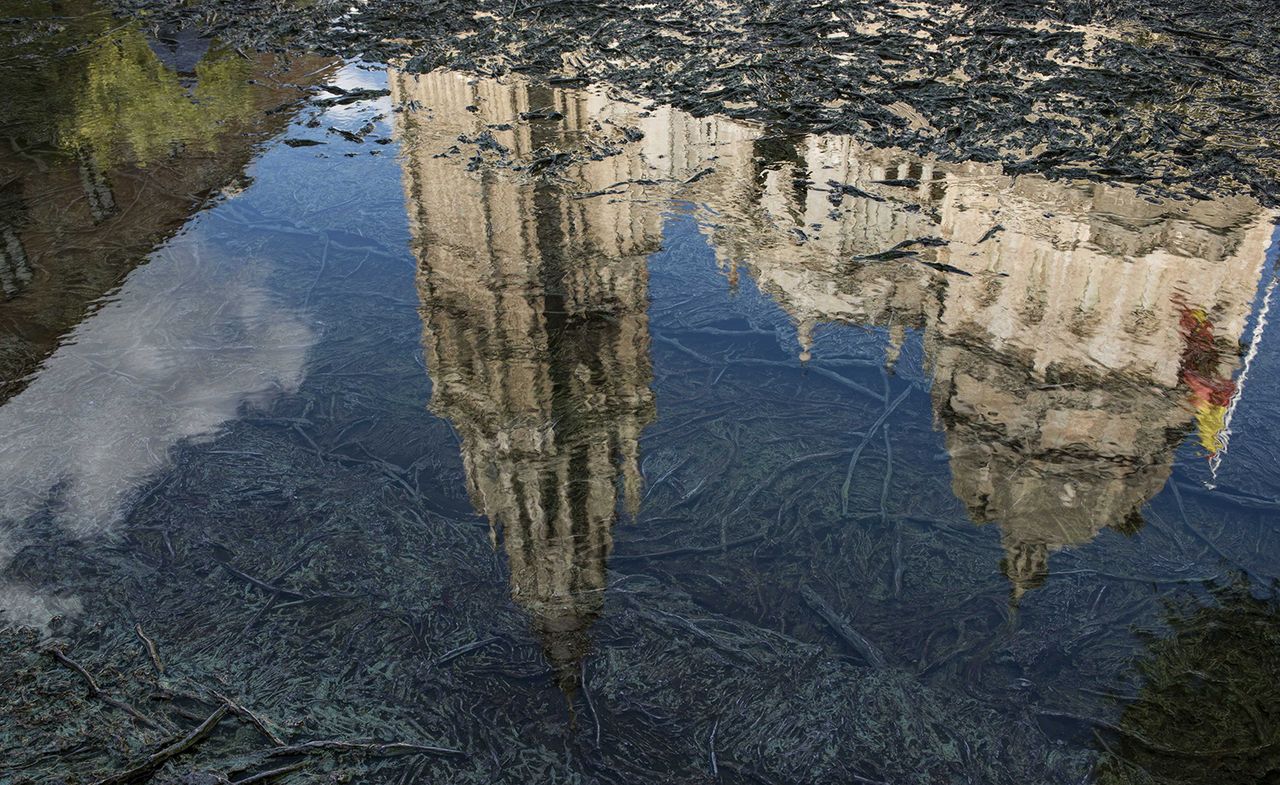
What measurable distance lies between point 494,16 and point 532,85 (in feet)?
15.7

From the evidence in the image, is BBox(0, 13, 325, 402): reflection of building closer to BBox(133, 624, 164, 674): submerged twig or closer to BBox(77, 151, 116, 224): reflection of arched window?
BBox(77, 151, 116, 224): reflection of arched window

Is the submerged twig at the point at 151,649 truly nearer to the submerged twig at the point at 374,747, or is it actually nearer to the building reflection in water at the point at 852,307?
the submerged twig at the point at 374,747

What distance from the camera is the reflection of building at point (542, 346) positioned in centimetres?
654

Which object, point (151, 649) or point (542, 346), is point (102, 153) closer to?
point (542, 346)

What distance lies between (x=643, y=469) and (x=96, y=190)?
28.3 feet

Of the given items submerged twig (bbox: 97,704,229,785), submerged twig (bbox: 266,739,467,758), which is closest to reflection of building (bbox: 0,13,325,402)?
submerged twig (bbox: 97,704,229,785)

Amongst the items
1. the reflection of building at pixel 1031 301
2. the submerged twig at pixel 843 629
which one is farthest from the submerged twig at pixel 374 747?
the reflection of building at pixel 1031 301

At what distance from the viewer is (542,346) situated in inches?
351

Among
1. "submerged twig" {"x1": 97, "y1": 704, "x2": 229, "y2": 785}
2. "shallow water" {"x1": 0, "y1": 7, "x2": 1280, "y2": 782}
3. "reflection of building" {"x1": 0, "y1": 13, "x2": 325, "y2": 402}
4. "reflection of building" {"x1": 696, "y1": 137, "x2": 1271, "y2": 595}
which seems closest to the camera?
"submerged twig" {"x1": 97, "y1": 704, "x2": 229, "y2": 785}

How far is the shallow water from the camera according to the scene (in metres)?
5.50

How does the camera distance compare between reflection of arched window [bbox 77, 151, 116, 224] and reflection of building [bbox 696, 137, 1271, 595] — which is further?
reflection of arched window [bbox 77, 151, 116, 224]

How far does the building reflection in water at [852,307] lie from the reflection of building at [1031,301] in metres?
0.02

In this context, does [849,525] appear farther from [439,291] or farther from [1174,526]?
[439,291]

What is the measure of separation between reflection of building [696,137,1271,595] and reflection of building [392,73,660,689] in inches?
64.4
